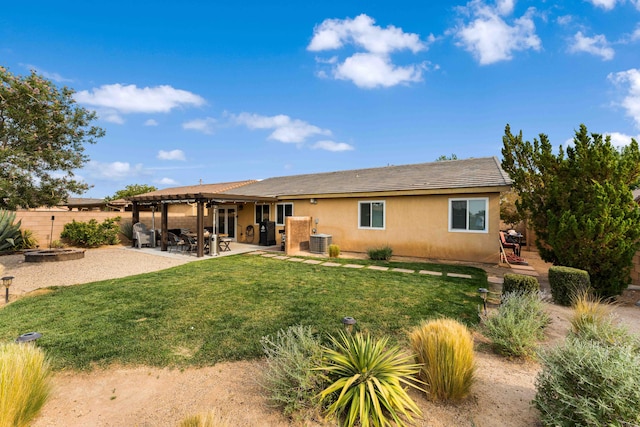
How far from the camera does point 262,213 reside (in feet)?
53.5

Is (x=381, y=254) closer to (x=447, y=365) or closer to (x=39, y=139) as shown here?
(x=447, y=365)

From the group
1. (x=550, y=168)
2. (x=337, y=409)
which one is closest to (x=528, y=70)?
(x=550, y=168)

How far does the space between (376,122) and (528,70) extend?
957cm

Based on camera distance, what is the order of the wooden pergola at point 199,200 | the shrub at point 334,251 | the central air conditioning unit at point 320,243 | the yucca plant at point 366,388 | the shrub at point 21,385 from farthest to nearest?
1. the central air conditioning unit at point 320,243
2. the wooden pergola at point 199,200
3. the shrub at point 334,251
4. the yucca plant at point 366,388
5. the shrub at point 21,385

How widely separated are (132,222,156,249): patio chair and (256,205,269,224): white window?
551 centimetres

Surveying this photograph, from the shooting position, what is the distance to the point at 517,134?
9141 mm

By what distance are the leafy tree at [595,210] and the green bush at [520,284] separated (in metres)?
2.05

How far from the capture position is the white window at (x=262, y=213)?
16141mm

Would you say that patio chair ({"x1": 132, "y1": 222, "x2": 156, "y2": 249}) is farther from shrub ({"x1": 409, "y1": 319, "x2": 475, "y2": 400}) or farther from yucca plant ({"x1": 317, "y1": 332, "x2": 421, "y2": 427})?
shrub ({"x1": 409, "y1": 319, "x2": 475, "y2": 400})

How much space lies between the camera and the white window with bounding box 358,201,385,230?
40.9ft

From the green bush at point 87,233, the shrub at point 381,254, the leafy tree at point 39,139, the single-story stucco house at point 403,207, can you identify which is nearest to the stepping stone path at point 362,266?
the single-story stucco house at point 403,207

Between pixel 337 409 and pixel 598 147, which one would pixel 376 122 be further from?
pixel 337 409

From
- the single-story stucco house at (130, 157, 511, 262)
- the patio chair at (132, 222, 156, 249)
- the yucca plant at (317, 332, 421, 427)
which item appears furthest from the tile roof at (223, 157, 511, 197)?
the yucca plant at (317, 332, 421, 427)

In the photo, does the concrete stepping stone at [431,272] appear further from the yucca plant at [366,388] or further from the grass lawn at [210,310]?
the yucca plant at [366,388]
